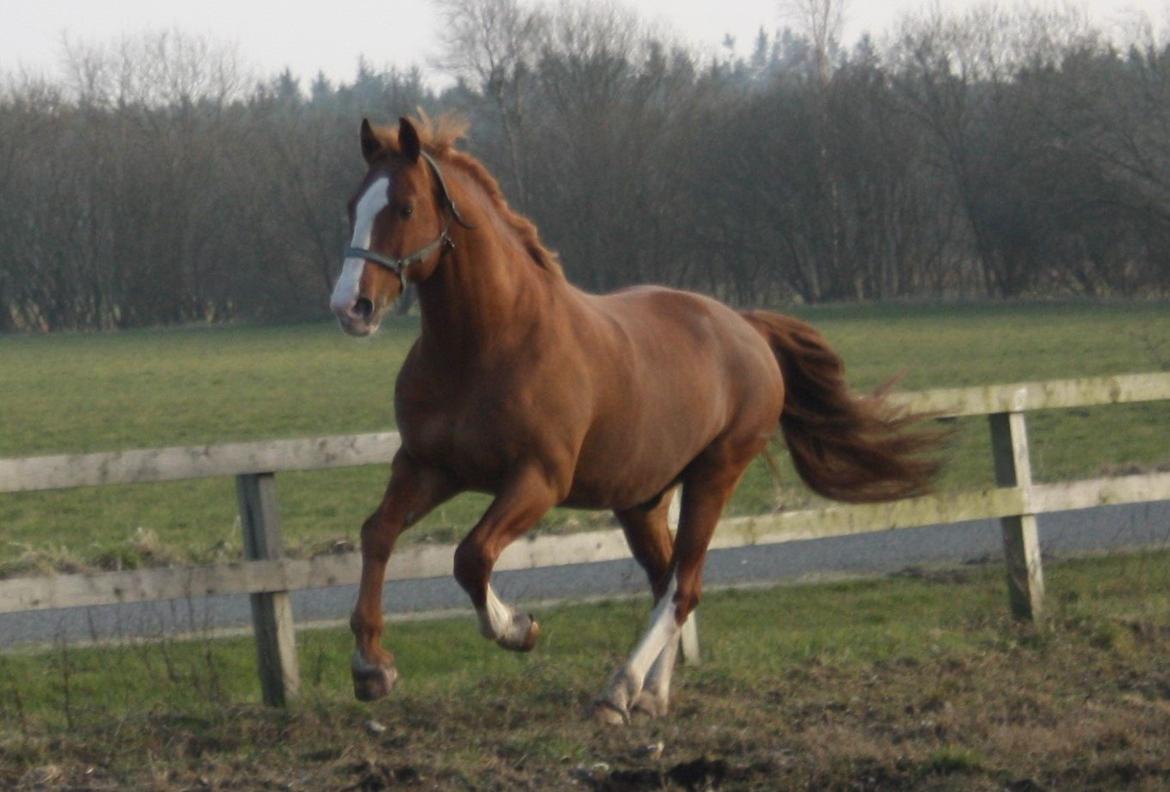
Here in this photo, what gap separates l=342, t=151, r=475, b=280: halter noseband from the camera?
5094 millimetres

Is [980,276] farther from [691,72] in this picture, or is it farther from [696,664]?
[696,664]

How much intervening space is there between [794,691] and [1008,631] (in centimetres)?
169

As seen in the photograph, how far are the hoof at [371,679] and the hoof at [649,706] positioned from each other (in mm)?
1133

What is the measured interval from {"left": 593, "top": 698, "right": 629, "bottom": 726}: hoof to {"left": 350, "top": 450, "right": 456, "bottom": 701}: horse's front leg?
879 mm

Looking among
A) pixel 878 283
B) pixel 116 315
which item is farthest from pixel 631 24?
pixel 116 315

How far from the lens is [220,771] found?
5086 mm

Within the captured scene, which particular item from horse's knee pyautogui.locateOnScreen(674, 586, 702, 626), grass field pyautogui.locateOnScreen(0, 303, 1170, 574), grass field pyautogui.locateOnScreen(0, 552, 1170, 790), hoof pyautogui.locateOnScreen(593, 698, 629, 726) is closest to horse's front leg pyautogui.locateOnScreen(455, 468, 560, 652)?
grass field pyautogui.locateOnScreen(0, 552, 1170, 790)

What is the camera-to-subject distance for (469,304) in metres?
5.44

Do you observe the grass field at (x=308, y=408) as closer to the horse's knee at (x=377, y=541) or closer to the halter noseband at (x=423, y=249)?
the horse's knee at (x=377, y=541)

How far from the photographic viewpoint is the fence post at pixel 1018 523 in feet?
26.1

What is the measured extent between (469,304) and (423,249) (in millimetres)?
279

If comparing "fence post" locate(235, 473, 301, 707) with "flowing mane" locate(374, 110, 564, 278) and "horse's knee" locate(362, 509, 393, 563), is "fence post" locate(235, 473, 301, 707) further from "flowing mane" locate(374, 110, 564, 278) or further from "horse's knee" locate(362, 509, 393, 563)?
"flowing mane" locate(374, 110, 564, 278)

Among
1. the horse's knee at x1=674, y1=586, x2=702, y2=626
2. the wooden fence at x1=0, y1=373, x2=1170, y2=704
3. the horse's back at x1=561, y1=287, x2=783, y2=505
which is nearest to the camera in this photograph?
the horse's back at x1=561, y1=287, x2=783, y2=505

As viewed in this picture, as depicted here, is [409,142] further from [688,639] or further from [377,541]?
[688,639]
